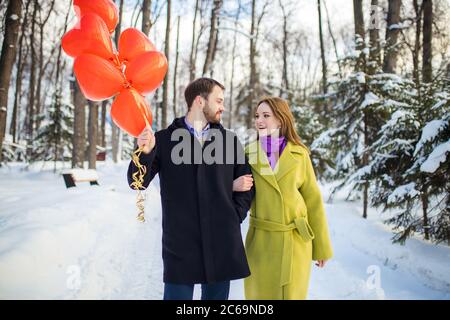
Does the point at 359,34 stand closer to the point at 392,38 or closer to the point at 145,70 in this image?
the point at 392,38

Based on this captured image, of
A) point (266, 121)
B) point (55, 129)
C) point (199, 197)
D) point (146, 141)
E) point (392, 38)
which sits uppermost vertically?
point (392, 38)

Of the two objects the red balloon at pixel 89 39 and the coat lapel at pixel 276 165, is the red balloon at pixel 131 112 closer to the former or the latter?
the red balloon at pixel 89 39

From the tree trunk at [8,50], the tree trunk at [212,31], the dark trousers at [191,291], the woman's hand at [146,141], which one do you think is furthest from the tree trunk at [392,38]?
the tree trunk at [8,50]

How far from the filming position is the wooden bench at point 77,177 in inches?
329

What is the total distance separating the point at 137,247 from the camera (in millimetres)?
5277

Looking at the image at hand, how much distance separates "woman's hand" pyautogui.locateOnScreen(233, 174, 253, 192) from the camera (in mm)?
2406

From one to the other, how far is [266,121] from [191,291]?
1424mm

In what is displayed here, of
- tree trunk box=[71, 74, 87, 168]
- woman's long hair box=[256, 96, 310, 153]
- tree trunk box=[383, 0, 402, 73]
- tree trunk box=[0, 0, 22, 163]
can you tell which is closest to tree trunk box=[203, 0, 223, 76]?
tree trunk box=[71, 74, 87, 168]

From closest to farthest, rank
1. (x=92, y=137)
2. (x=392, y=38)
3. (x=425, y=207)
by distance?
(x=425, y=207)
(x=392, y=38)
(x=92, y=137)

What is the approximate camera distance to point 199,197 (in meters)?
2.26

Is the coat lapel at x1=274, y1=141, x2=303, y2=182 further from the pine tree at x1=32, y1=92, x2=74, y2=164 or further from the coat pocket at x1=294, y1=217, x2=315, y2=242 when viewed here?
the pine tree at x1=32, y1=92, x2=74, y2=164

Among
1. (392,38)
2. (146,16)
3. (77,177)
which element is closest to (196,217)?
(77,177)

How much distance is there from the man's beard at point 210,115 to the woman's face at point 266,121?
45cm
